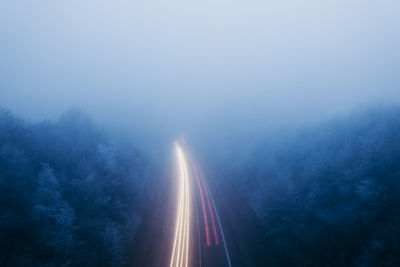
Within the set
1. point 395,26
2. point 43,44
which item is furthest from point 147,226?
point 395,26

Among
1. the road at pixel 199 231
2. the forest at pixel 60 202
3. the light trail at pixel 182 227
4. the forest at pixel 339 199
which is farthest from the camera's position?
the light trail at pixel 182 227

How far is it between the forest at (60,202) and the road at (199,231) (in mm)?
1775

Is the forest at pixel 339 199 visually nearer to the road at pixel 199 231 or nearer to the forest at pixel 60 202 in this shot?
the road at pixel 199 231

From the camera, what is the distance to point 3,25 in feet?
201

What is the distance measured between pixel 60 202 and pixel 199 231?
1110 centimetres

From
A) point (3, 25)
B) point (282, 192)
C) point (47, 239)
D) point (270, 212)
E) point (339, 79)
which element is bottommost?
point (47, 239)

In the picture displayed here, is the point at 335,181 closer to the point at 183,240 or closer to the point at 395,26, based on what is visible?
the point at 183,240

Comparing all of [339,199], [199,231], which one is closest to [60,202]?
[199,231]

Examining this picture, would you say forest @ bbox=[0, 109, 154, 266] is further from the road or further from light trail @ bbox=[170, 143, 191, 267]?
light trail @ bbox=[170, 143, 191, 267]

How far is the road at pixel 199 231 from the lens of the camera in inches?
504

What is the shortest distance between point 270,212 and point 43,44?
9773 cm

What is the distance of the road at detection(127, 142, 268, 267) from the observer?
12.8m

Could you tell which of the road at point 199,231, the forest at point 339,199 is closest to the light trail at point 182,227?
the road at point 199,231

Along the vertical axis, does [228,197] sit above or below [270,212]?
above
